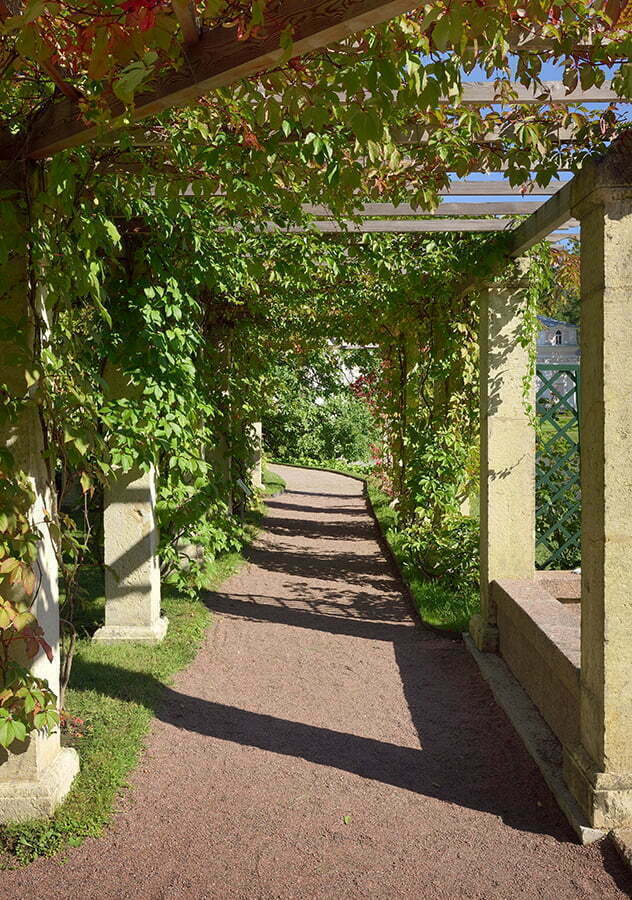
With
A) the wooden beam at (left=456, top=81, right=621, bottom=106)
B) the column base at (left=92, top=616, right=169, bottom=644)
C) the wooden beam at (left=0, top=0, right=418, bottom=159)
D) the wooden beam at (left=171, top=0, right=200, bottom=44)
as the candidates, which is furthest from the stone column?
the wooden beam at (left=171, top=0, right=200, bottom=44)

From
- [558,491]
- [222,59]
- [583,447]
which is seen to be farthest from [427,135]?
[558,491]

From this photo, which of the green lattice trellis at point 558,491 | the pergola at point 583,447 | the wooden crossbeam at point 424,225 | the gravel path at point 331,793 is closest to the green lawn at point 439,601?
the gravel path at point 331,793

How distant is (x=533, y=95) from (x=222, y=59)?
2143 millimetres

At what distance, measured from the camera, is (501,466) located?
5641mm

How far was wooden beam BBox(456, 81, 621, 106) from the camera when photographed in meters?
3.76

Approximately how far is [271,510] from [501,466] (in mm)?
8736

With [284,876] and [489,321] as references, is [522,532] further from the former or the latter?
[284,876]

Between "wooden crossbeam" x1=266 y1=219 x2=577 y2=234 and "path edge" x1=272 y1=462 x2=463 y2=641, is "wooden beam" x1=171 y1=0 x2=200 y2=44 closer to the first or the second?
"wooden crossbeam" x1=266 y1=219 x2=577 y2=234

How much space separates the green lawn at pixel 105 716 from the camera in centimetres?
Result: 306

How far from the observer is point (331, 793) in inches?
141

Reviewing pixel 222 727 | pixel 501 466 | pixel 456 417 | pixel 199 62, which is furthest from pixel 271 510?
pixel 199 62

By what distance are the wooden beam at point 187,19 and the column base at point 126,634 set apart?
4323 mm

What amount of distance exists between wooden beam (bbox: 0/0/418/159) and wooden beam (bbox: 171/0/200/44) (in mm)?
40

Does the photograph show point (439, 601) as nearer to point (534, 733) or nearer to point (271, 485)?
point (534, 733)
